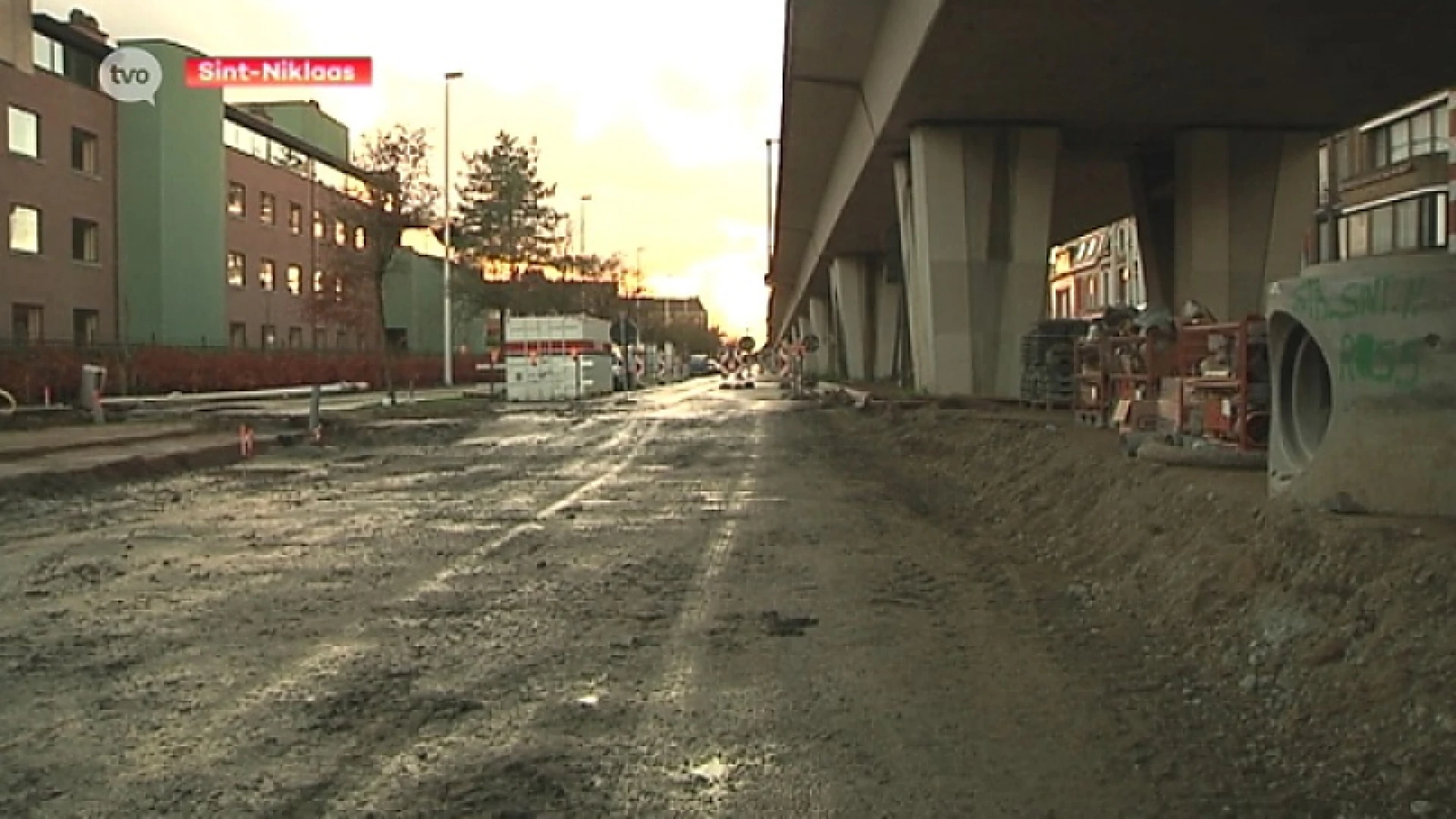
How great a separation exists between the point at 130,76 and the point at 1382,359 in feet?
178

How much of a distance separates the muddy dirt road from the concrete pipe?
2047mm

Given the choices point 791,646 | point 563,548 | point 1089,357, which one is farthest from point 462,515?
point 1089,357

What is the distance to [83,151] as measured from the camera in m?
50.4

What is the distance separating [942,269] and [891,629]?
1931 cm

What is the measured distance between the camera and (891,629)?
7914 mm

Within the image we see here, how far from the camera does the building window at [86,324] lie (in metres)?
48.8

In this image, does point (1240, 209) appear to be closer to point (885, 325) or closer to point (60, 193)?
point (885, 325)

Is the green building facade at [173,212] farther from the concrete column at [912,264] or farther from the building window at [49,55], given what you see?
the concrete column at [912,264]

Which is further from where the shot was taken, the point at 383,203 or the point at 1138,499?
the point at 383,203

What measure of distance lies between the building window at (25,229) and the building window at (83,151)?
3.84 meters

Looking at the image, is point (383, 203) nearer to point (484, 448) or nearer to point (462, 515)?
point (484, 448)

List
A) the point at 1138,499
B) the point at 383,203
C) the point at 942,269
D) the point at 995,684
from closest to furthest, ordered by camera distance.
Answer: the point at 995,684, the point at 1138,499, the point at 942,269, the point at 383,203

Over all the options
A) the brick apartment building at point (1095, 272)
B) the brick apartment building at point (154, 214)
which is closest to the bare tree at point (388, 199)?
the brick apartment building at point (154, 214)

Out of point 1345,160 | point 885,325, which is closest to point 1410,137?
A: point 1345,160
